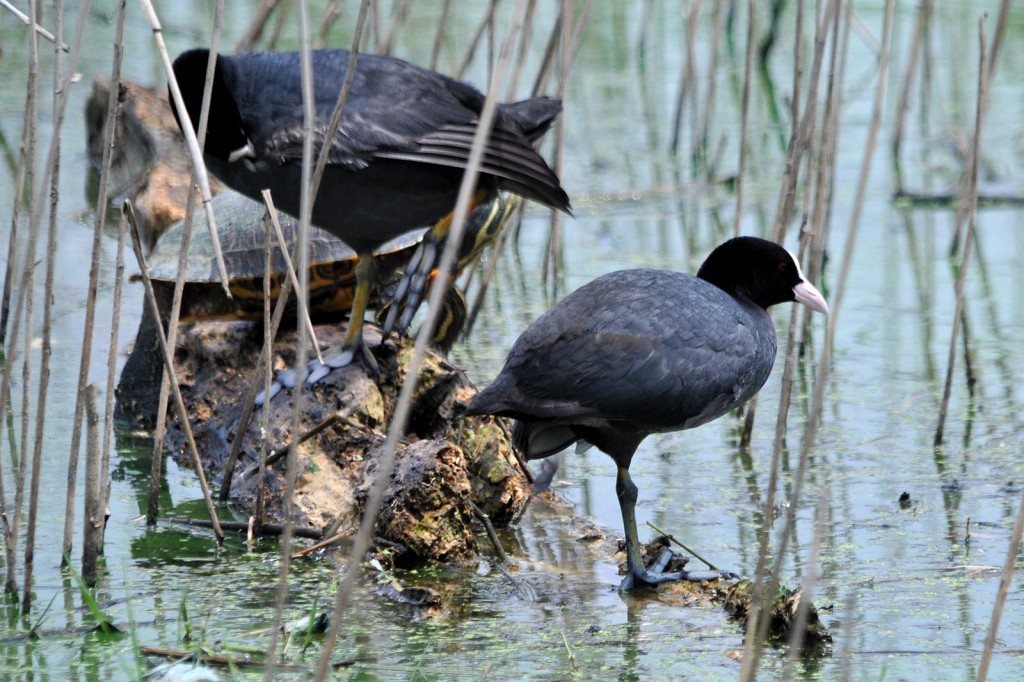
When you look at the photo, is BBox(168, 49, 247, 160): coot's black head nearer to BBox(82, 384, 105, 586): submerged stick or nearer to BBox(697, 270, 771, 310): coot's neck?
BBox(82, 384, 105, 586): submerged stick

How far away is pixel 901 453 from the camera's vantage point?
173 inches

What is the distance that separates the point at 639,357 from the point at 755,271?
66cm

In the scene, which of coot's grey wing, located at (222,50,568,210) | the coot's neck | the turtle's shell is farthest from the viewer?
the turtle's shell

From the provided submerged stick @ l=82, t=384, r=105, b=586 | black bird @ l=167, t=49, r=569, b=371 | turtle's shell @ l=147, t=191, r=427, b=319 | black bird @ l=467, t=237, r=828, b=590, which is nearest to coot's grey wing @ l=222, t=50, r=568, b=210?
black bird @ l=167, t=49, r=569, b=371

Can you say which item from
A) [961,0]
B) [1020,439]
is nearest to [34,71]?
[1020,439]

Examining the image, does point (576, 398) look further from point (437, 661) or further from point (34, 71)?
point (34, 71)

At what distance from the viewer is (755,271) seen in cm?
383

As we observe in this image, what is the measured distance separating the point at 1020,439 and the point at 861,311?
1.39 m

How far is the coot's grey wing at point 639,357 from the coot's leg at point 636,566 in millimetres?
187

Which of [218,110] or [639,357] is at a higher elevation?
[218,110]

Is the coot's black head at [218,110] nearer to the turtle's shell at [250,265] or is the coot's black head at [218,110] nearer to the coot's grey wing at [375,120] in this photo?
the coot's grey wing at [375,120]

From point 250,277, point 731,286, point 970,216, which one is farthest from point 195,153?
point 970,216

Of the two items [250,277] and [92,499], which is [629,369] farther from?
[250,277]

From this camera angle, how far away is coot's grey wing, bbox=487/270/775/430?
3297 millimetres
